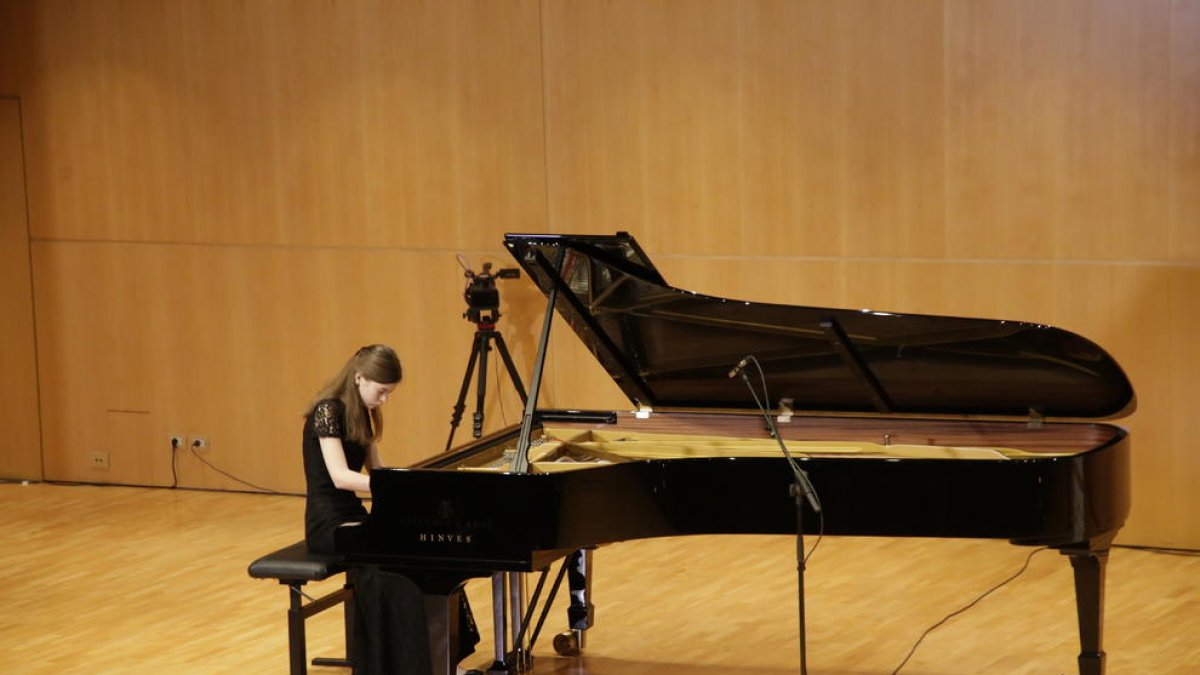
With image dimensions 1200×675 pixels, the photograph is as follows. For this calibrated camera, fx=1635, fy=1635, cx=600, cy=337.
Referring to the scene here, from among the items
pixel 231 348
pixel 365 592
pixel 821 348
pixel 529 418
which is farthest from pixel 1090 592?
pixel 231 348

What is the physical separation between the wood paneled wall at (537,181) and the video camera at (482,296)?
0.29m

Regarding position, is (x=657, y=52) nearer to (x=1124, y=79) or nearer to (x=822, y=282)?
(x=822, y=282)

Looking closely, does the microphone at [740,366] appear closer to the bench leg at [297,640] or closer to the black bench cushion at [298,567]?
the black bench cushion at [298,567]

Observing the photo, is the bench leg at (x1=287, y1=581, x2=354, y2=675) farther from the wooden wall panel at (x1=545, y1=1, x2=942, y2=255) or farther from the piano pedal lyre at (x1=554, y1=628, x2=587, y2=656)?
the wooden wall panel at (x1=545, y1=1, x2=942, y2=255)

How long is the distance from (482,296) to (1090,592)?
358 centimetres

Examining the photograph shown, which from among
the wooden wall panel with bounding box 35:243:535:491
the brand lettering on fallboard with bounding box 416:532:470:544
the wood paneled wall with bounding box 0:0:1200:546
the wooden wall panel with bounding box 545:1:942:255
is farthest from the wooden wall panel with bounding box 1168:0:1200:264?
the brand lettering on fallboard with bounding box 416:532:470:544

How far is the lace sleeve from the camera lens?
487 centimetres

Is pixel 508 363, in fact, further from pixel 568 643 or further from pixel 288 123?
pixel 568 643

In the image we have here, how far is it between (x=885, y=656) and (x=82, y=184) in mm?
5198

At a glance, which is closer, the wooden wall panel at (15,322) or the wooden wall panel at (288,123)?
the wooden wall panel at (288,123)

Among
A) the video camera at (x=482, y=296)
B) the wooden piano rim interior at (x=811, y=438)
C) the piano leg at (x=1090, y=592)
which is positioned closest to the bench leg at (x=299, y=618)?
the wooden piano rim interior at (x=811, y=438)

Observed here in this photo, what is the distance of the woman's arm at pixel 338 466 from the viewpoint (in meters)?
4.84

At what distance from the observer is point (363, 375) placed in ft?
15.8

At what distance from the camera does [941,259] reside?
683 centimetres
